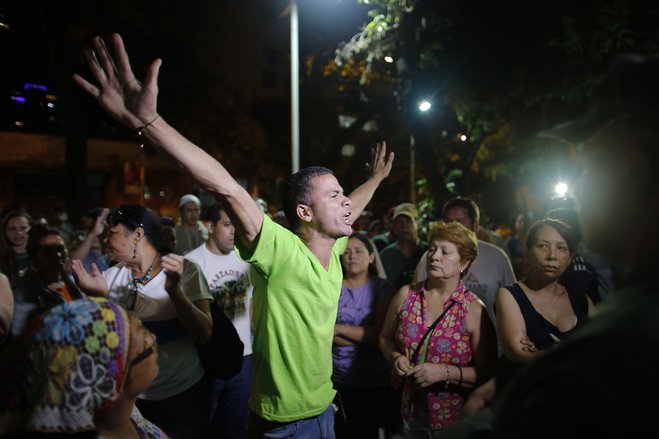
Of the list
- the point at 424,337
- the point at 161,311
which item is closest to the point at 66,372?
the point at 161,311

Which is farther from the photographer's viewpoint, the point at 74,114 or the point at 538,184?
the point at 538,184

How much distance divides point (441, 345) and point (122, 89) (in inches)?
110

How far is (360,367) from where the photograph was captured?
4.44 metres

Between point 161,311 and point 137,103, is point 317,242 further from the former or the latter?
point 137,103

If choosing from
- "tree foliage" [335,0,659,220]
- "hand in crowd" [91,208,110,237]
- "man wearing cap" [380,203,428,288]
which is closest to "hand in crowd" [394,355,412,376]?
"man wearing cap" [380,203,428,288]

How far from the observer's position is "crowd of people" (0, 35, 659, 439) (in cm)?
119

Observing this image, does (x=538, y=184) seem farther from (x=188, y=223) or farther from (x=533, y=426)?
(x=533, y=426)

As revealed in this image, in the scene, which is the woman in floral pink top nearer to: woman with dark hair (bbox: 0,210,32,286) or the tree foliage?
woman with dark hair (bbox: 0,210,32,286)

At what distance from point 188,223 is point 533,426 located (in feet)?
27.7

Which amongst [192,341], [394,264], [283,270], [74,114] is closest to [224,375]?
[192,341]

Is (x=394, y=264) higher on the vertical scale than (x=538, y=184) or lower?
lower

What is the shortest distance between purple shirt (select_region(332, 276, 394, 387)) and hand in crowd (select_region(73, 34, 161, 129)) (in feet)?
9.55

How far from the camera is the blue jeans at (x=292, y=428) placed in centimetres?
284

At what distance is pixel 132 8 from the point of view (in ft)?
48.2
